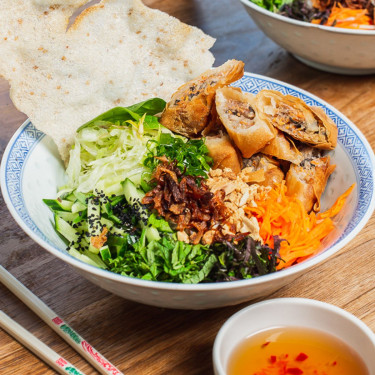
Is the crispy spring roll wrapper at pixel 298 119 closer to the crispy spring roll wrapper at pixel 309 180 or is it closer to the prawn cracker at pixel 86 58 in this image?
the crispy spring roll wrapper at pixel 309 180

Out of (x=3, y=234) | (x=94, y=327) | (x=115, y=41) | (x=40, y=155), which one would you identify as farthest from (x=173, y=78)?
(x=94, y=327)

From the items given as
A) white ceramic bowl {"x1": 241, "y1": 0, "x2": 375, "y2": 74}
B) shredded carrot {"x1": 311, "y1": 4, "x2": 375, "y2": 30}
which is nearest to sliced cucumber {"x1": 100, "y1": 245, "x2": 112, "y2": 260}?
white ceramic bowl {"x1": 241, "y1": 0, "x2": 375, "y2": 74}

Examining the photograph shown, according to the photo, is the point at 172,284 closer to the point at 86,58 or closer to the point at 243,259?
the point at 243,259

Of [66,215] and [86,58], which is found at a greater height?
[86,58]

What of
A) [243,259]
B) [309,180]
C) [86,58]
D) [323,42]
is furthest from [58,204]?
[323,42]

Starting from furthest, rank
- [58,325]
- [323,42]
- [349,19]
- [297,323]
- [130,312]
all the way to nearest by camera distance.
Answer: [349,19]
[323,42]
[130,312]
[58,325]
[297,323]

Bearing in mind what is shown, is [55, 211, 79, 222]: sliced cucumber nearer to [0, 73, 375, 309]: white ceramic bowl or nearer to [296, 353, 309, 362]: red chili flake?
[0, 73, 375, 309]: white ceramic bowl

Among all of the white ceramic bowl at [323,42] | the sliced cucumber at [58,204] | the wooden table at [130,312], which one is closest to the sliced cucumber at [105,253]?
the wooden table at [130,312]
